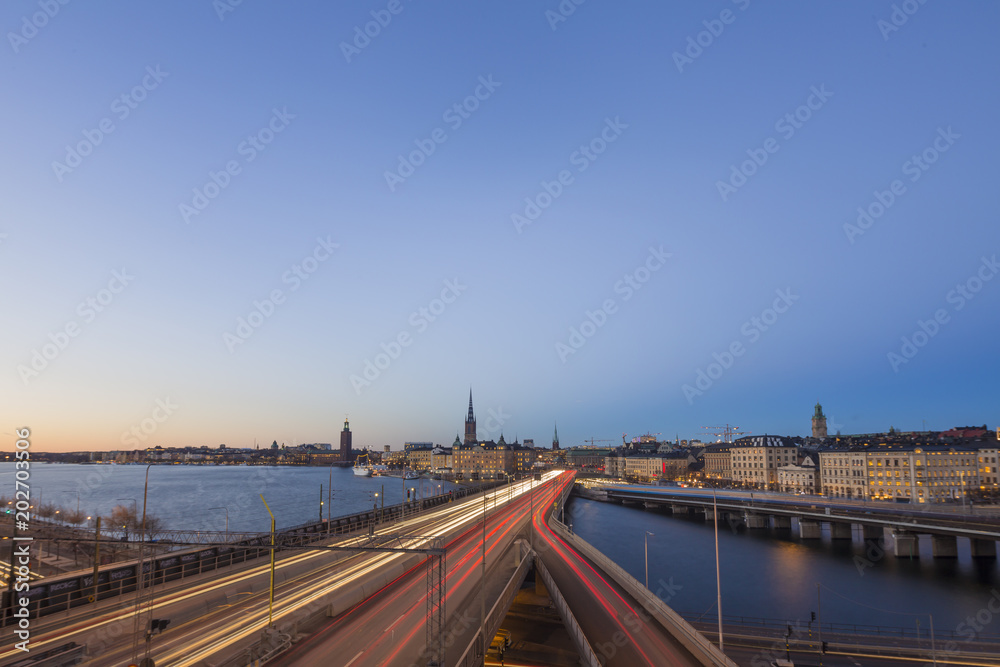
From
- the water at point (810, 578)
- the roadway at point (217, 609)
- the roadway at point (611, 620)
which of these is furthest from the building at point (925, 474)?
the roadway at point (217, 609)

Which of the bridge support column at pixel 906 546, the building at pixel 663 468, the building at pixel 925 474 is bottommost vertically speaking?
the building at pixel 663 468

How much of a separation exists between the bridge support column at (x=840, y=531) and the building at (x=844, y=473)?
29.5 m

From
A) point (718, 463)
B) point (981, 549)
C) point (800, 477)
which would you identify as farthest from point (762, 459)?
point (981, 549)

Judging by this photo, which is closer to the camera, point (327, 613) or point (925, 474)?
point (327, 613)

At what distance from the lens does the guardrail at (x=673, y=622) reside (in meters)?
19.2

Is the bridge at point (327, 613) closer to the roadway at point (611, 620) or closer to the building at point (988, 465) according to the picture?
the roadway at point (611, 620)

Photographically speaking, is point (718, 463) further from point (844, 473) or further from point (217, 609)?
point (217, 609)

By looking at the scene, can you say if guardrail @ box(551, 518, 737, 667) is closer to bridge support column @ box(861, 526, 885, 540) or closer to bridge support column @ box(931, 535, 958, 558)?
bridge support column @ box(931, 535, 958, 558)

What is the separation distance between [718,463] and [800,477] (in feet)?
144

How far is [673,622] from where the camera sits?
23.1 metres

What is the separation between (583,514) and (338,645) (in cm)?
9257

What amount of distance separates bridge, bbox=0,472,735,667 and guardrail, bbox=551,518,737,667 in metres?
0.07

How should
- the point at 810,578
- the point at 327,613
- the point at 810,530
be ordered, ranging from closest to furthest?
the point at 327,613, the point at 810,578, the point at 810,530

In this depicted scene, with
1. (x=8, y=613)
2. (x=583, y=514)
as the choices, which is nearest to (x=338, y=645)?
(x=8, y=613)
